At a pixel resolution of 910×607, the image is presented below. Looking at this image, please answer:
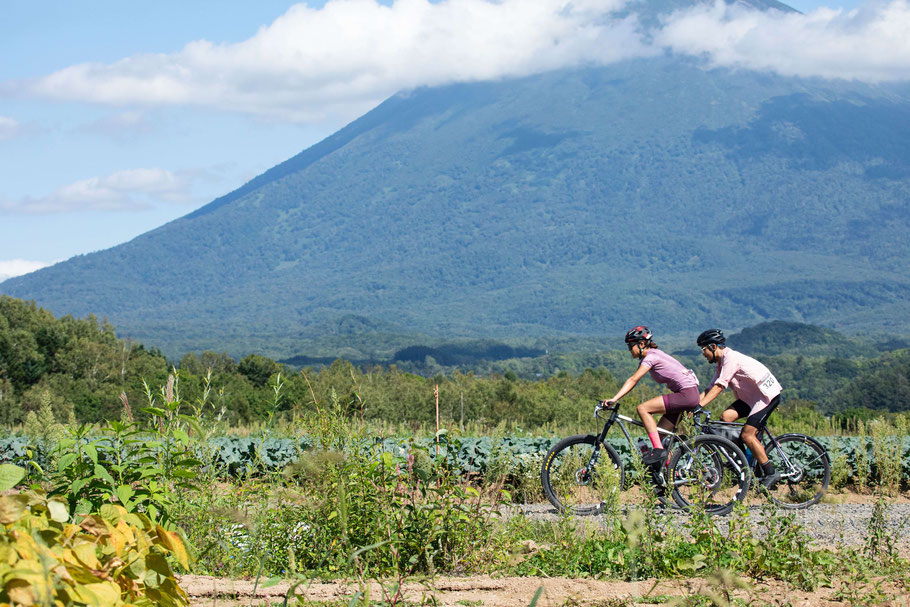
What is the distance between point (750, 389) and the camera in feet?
27.6

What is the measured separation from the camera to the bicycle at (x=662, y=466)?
8.19 meters

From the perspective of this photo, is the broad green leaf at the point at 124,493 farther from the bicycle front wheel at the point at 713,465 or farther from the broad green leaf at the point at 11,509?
the bicycle front wheel at the point at 713,465

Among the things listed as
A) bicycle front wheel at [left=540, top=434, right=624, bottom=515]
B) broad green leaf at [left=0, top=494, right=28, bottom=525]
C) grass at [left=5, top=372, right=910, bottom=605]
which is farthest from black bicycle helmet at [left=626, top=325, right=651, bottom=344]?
broad green leaf at [left=0, top=494, right=28, bottom=525]

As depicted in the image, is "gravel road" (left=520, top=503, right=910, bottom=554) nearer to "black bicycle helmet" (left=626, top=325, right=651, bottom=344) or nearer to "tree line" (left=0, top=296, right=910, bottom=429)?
"black bicycle helmet" (left=626, top=325, right=651, bottom=344)

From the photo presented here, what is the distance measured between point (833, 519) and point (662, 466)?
1434 millimetres

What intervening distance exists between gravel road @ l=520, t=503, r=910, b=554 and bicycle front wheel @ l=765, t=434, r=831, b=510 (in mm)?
174

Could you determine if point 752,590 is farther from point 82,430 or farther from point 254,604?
point 82,430

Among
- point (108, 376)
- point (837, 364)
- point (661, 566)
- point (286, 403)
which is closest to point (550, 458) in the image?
point (661, 566)

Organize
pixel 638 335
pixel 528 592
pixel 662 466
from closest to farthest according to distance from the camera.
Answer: pixel 528 592
pixel 662 466
pixel 638 335

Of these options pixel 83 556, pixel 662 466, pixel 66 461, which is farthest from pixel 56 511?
pixel 662 466

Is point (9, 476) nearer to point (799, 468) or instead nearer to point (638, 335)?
point (638, 335)

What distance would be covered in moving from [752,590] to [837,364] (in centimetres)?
6905

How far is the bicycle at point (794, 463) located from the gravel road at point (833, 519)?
7.6 inches

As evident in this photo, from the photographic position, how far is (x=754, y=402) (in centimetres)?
844
